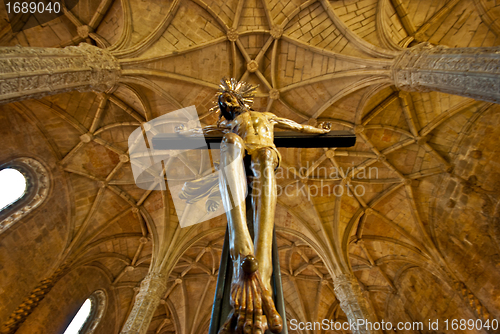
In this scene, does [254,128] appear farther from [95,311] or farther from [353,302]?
[95,311]

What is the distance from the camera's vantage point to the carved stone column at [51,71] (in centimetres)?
468

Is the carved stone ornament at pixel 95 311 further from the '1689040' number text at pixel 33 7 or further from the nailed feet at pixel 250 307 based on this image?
the nailed feet at pixel 250 307

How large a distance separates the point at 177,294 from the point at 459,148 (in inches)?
581

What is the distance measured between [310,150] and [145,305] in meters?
8.48

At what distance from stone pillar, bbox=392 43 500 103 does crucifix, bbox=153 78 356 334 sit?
3.32 meters

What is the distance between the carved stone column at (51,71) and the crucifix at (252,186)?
3853mm

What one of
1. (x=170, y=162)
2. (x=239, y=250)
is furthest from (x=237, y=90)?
(x=170, y=162)

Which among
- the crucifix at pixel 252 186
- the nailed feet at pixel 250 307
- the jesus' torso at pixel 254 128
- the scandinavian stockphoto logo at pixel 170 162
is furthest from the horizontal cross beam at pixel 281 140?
the scandinavian stockphoto logo at pixel 170 162

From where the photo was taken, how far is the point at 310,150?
12.1 meters

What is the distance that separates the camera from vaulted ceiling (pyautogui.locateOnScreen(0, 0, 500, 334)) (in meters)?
9.30

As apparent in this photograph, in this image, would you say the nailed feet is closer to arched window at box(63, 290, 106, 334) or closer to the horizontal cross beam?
the horizontal cross beam

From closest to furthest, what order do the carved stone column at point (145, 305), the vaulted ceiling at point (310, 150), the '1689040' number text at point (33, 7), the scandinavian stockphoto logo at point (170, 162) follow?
the carved stone column at point (145, 305)
the '1689040' number text at point (33, 7)
the vaulted ceiling at point (310, 150)
the scandinavian stockphoto logo at point (170, 162)

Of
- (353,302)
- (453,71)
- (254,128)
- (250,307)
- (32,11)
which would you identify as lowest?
(250,307)

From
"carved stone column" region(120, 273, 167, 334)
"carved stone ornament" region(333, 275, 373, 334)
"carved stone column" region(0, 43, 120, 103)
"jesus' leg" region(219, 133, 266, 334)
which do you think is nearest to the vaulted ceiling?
"carved stone ornament" region(333, 275, 373, 334)
